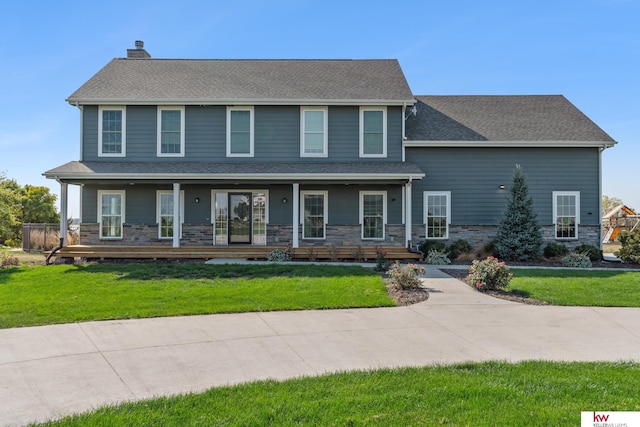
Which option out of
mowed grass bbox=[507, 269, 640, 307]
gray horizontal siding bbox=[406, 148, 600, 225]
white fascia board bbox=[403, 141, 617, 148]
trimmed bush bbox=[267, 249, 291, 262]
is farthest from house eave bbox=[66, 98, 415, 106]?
mowed grass bbox=[507, 269, 640, 307]

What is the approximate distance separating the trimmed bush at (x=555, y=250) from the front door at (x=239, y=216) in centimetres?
1155

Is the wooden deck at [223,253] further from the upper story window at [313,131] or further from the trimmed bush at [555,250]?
the trimmed bush at [555,250]

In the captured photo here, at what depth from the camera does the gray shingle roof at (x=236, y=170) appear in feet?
48.8

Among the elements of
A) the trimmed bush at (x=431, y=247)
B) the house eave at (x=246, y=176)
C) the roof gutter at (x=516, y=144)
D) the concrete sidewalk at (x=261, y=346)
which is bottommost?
the concrete sidewalk at (x=261, y=346)

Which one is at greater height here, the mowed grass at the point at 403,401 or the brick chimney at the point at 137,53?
the brick chimney at the point at 137,53

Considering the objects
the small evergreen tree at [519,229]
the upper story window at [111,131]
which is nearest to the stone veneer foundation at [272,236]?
the upper story window at [111,131]

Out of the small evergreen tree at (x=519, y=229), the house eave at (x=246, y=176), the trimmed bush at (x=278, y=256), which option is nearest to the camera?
the trimmed bush at (x=278, y=256)

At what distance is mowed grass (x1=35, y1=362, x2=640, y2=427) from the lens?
3.52 meters

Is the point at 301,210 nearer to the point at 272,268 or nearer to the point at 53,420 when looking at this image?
the point at 272,268

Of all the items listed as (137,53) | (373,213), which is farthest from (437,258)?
(137,53)

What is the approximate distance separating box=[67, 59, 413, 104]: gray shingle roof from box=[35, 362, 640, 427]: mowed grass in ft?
43.4

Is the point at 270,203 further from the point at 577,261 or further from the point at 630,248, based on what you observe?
the point at 630,248

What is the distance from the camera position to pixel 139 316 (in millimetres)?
7340

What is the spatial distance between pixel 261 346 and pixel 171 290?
4334mm
